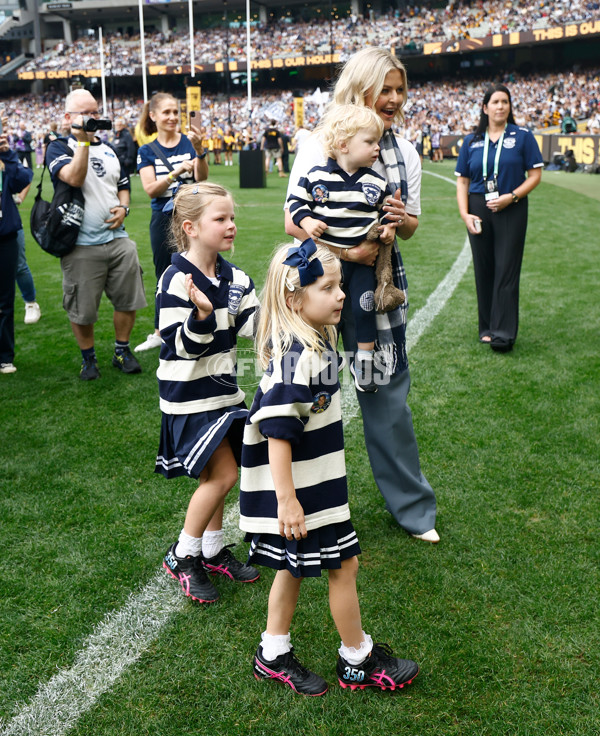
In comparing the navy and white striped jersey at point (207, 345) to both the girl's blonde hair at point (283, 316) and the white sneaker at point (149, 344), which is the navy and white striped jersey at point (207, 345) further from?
the white sneaker at point (149, 344)

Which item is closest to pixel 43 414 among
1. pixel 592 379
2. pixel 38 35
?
pixel 592 379

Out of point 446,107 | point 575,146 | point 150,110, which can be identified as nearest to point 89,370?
point 150,110

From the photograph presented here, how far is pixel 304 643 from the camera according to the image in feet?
8.25

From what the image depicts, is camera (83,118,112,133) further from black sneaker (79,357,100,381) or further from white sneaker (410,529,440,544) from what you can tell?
white sneaker (410,529,440,544)

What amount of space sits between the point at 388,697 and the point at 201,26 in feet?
228

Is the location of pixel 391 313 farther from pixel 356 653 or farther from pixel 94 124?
pixel 94 124

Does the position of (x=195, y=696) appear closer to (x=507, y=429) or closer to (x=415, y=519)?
(x=415, y=519)

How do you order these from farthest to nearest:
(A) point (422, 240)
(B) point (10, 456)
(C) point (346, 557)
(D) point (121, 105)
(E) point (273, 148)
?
(D) point (121, 105), (E) point (273, 148), (A) point (422, 240), (B) point (10, 456), (C) point (346, 557)

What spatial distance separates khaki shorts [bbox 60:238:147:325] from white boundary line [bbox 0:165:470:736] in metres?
2.89

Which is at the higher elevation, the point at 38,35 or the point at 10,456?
the point at 38,35

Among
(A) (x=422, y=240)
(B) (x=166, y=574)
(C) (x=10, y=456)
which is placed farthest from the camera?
(A) (x=422, y=240)

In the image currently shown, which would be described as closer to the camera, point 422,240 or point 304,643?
point 304,643

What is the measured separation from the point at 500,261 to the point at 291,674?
4.36 metres

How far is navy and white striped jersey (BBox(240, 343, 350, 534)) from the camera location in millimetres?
2029
